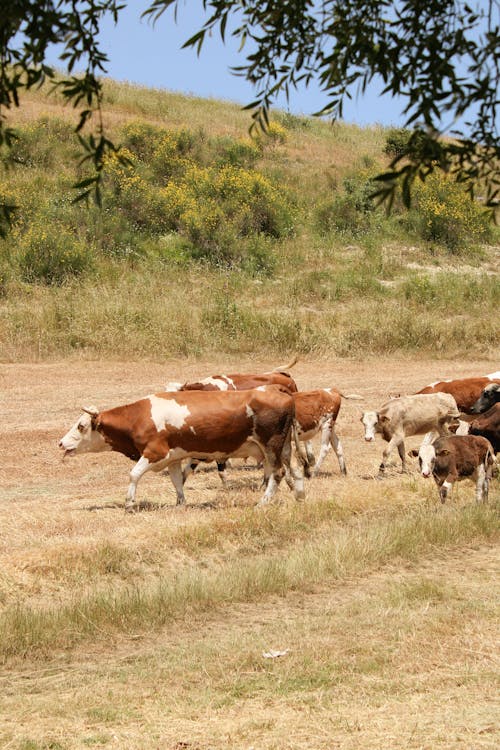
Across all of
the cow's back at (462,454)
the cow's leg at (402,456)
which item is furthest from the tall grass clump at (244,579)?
the cow's leg at (402,456)

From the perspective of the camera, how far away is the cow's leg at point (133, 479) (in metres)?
12.7

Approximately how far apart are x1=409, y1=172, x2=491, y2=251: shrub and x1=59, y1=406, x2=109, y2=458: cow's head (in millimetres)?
23023

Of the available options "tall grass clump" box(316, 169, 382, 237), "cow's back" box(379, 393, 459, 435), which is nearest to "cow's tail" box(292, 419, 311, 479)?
"cow's back" box(379, 393, 459, 435)

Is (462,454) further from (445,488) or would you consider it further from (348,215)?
(348,215)

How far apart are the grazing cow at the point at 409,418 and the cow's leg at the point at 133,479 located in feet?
11.9

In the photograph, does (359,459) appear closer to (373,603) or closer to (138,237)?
(373,603)

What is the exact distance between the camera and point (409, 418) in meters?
15.1

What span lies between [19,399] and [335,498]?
9926 mm

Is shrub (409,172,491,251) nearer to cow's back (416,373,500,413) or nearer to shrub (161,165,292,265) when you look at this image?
shrub (161,165,292,265)

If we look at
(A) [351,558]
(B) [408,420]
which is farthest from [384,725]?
(B) [408,420]

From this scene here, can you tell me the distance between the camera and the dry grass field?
20.8 ft

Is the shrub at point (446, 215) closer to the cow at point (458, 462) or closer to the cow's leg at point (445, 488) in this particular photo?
the cow at point (458, 462)

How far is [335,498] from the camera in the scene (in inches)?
494

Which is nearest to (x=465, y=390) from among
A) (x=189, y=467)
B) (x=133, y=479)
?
(x=189, y=467)
